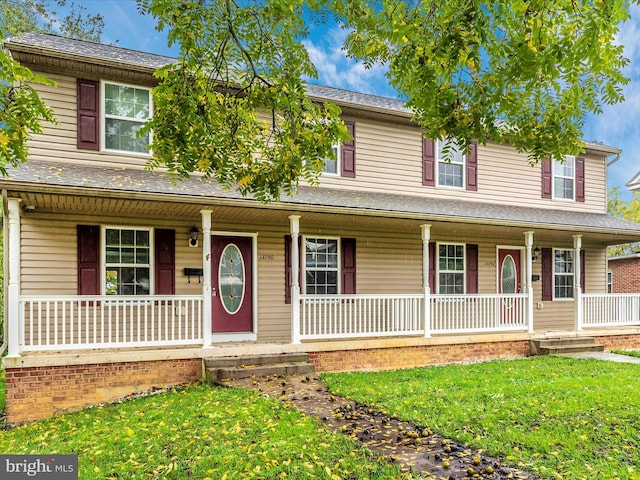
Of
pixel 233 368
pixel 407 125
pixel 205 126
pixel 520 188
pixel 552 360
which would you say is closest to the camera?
pixel 205 126

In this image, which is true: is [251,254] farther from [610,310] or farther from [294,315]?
[610,310]

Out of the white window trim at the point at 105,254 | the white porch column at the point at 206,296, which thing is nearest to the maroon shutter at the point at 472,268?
the white porch column at the point at 206,296

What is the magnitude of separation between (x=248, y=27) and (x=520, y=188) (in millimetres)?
10058

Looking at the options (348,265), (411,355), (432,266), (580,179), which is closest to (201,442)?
(411,355)

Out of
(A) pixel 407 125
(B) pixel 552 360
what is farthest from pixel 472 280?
(A) pixel 407 125

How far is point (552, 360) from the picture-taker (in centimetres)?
941

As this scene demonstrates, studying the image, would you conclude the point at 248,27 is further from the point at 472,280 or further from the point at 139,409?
the point at 472,280

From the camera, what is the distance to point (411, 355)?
9.26 metres

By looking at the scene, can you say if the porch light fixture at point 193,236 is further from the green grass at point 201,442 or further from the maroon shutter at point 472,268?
the maroon shutter at point 472,268

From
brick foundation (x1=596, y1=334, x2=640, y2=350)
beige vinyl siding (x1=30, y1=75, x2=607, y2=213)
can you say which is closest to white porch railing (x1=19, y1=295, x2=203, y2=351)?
beige vinyl siding (x1=30, y1=75, x2=607, y2=213)

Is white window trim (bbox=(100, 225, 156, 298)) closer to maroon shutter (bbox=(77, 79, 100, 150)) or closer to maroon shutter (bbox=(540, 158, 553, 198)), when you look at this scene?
maroon shutter (bbox=(77, 79, 100, 150))

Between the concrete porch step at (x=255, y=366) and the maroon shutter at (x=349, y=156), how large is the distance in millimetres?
4381

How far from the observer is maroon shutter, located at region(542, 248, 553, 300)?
12336 mm

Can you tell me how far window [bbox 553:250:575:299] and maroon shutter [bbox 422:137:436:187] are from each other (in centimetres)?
398
